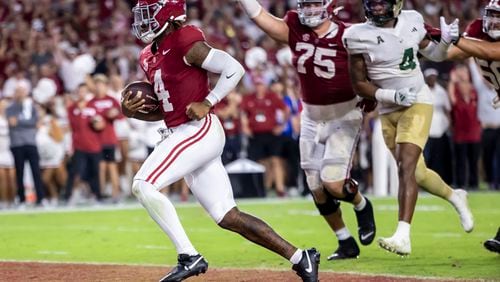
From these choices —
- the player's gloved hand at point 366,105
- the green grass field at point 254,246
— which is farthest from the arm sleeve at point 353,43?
the green grass field at point 254,246

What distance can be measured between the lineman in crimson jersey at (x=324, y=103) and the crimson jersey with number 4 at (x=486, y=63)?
1028 mm

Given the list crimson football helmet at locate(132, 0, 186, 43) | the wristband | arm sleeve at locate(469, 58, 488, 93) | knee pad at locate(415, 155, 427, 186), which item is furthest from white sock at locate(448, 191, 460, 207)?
arm sleeve at locate(469, 58, 488, 93)

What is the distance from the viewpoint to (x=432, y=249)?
10.1 m

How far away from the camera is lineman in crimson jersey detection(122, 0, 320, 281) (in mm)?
7297

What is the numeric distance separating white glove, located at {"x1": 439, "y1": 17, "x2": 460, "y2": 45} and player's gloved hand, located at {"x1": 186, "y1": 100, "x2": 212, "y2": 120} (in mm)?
2126

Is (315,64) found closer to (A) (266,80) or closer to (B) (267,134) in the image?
(B) (267,134)

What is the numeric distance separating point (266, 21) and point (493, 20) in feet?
5.89

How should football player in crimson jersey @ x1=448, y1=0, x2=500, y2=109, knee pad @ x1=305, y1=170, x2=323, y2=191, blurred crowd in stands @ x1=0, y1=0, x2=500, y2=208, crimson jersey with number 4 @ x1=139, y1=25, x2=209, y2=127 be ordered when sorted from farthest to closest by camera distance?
blurred crowd in stands @ x1=0, y1=0, x2=500, y2=208 < knee pad @ x1=305, y1=170, x2=323, y2=191 < football player in crimson jersey @ x1=448, y1=0, x2=500, y2=109 < crimson jersey with number 4 @ x1=139, y1=25, x2=209, y2=127

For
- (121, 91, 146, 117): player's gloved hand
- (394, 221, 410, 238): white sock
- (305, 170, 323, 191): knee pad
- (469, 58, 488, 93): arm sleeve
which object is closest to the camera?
(121, 91, 146, 117): player's gloved hand

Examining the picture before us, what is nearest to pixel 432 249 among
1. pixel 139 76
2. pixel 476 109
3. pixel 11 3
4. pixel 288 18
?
pixel 288 18

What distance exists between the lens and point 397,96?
8664mm

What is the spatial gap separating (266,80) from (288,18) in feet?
34.4

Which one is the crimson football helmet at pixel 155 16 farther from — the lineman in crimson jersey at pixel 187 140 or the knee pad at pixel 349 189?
the knee pad at pixel 349 189

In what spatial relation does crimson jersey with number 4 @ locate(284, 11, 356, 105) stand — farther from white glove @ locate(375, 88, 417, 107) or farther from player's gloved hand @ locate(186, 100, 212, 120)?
player's gloved hand @ locate(186, 100, 212, 120)
